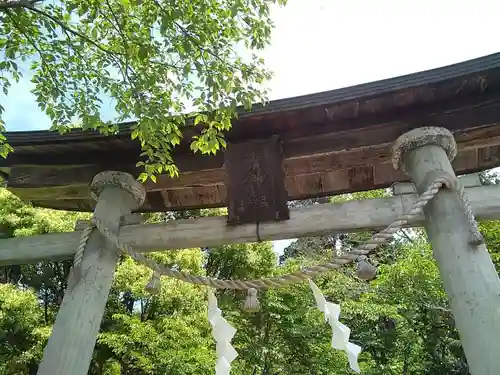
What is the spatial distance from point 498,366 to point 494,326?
19cm

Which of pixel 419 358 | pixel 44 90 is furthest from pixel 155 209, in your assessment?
pixel 419 358

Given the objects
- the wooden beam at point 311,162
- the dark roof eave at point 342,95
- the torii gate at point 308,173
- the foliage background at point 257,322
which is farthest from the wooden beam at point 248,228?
the foliage background at point 257,322

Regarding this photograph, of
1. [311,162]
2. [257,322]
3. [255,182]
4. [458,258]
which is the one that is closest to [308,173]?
[311,162]

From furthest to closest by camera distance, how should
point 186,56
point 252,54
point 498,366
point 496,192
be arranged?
point 252,54, point 186,56, point 496,192, point 498,366

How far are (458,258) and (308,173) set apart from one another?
1.49 meters

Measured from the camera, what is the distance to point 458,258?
7.54ft

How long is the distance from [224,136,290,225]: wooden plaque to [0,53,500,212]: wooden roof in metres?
0.10

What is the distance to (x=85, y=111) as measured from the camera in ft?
11.3

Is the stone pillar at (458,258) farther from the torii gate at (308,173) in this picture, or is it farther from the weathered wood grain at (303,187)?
the weathered wood grain at (303,187)

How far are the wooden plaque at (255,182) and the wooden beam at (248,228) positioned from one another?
0.08 m

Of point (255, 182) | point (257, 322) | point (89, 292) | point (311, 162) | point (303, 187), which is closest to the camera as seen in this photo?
point (89, 292)

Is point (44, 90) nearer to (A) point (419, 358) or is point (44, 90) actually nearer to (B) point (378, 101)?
(B) point (378, 101)

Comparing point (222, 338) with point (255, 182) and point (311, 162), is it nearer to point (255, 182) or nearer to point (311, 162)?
point (255, 182)

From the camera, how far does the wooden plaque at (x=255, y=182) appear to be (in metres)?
2.90
